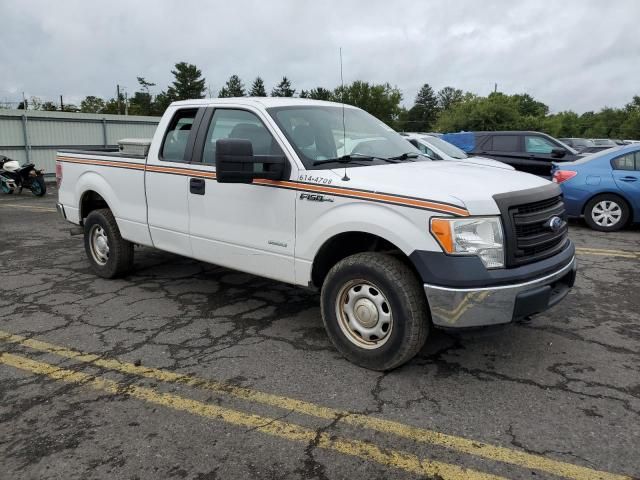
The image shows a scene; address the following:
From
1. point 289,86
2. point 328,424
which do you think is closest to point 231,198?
point 328,424

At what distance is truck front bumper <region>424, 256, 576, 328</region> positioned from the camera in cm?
321

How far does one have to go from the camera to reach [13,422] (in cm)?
309

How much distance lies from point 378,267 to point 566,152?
35.8 feet

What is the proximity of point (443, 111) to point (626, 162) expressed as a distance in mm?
77661

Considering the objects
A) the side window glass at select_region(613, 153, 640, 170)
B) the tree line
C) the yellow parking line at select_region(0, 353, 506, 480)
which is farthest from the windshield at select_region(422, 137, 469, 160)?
the tree line

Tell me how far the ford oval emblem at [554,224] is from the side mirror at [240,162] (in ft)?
6.43

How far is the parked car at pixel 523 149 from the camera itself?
1284 centimetres

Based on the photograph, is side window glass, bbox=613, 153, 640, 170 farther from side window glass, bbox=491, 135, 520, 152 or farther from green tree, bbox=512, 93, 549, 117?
green tree, bbox=512, 93, 549, 117

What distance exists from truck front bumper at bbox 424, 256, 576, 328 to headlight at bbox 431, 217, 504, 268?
19 centimetres

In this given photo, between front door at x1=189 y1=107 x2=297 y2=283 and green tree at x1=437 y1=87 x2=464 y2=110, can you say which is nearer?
front door at x1=189 y1=107 x2=297 y2=283

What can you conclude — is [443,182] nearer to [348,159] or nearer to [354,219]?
[354,219]

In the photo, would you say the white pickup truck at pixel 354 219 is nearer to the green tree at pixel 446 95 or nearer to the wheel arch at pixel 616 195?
the wheel arch at pixel 616 195

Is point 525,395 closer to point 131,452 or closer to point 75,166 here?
point 131,452

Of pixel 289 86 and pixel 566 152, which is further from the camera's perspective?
pixel 289 86
